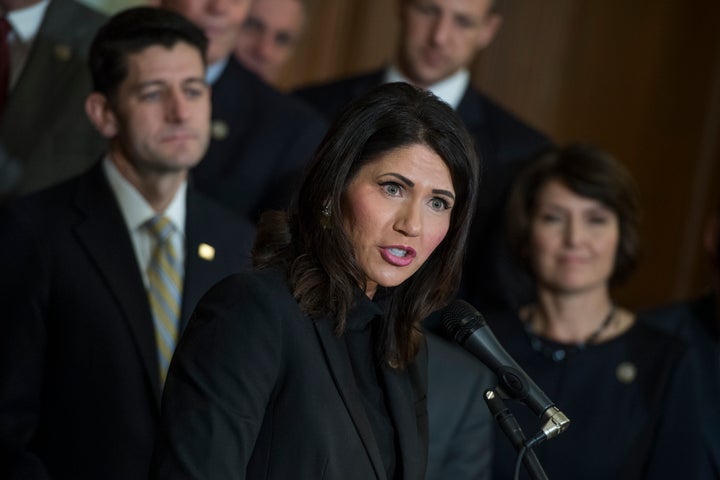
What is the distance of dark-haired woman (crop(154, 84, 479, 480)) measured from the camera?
2.17 metres

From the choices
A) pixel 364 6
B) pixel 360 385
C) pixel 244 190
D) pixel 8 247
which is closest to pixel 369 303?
pixel 360 385

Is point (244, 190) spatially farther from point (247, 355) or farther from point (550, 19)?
point (550, 19)

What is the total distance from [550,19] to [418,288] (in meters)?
3.89

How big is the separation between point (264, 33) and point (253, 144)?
1.19m

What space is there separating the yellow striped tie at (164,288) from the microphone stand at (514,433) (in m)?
1.17

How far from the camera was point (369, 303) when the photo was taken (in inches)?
95.0

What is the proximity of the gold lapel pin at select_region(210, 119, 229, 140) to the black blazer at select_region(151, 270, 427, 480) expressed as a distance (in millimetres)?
1903

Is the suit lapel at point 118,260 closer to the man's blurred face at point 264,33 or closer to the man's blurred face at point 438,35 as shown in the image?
the man's blurred face at point 438,35

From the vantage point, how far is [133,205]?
11.1ft

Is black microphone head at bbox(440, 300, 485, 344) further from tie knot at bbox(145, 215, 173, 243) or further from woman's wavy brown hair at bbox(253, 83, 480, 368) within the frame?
tie knot at bbox(145, 215, 173, 243)

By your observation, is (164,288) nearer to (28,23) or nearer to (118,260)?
(118,260)

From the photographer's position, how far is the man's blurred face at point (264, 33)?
17.1 feet

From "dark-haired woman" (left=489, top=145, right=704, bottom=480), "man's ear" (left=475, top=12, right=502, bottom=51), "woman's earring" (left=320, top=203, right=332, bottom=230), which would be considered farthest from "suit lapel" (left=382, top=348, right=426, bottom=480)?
"man's ear" (left=475, top=12, right=502, bottom=51)

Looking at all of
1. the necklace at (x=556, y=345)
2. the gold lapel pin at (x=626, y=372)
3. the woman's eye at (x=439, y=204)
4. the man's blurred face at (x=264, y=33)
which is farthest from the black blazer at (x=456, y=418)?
the man's blurred face at (x=264, y=33)
